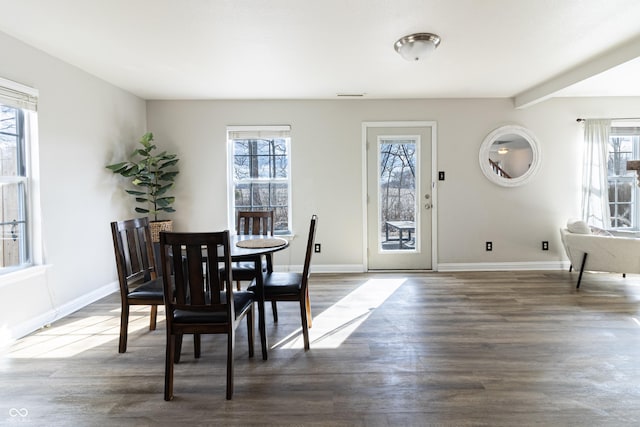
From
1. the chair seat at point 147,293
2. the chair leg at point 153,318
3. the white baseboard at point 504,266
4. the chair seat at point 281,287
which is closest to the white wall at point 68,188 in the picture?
the chair leg at point 153,318

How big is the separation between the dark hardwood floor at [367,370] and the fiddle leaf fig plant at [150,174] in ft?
Answer: 4.52

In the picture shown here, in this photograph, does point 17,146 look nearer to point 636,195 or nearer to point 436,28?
point 436,28

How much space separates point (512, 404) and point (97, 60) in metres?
4.08

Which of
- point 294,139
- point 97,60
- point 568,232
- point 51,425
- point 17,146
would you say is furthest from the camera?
point 294,139

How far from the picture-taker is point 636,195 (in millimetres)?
4918

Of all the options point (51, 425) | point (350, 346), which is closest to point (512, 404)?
point (350, 346)

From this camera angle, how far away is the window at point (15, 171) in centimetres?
283

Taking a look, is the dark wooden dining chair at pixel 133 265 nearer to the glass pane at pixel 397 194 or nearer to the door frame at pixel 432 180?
the door frame at pixel 432 180

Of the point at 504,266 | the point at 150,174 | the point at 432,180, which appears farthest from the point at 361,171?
the point at 150,174

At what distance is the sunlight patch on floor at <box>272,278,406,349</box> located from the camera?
274 centimetres

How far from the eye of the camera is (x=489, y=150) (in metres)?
4.93

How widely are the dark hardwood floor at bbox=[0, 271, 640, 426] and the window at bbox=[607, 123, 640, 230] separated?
1844 mm

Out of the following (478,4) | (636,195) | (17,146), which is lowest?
(636,195)

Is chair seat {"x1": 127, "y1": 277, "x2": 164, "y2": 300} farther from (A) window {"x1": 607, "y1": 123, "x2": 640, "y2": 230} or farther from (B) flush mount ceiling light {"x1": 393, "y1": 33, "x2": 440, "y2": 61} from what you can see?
(A) window {"x1": 607, "y1": 123, "x2": 640, "y2": 230}
